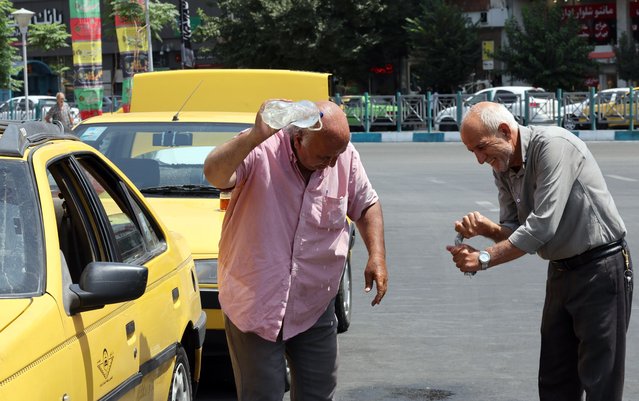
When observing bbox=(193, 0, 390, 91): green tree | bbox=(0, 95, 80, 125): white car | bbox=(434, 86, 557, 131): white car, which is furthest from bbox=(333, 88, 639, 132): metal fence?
bbox=(193, 0, 390, 91): green tree

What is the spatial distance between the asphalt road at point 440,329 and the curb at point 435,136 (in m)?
20.5

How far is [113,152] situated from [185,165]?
0.51 m

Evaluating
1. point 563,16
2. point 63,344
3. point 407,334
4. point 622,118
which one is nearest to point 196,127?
point 407,334

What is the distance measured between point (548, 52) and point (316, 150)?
48.4 metres

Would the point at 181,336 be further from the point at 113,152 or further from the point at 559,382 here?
the point at 113,152

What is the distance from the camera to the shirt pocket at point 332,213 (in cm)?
488

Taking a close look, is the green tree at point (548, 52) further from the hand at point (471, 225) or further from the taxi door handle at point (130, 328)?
the taxi door handle at point (130, 328)

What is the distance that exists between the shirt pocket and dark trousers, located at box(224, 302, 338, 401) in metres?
0.36

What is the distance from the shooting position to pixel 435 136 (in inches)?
1529

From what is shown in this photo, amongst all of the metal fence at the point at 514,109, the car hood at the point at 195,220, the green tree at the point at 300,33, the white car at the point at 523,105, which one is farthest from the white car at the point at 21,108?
the car hood at the point at 195,220

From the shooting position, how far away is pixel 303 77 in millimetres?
11172

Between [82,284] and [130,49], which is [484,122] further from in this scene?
[130,49]

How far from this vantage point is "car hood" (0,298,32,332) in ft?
11.8

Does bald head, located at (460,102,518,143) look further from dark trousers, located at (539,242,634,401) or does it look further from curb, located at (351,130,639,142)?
curb, located at (351,130,639,142)
